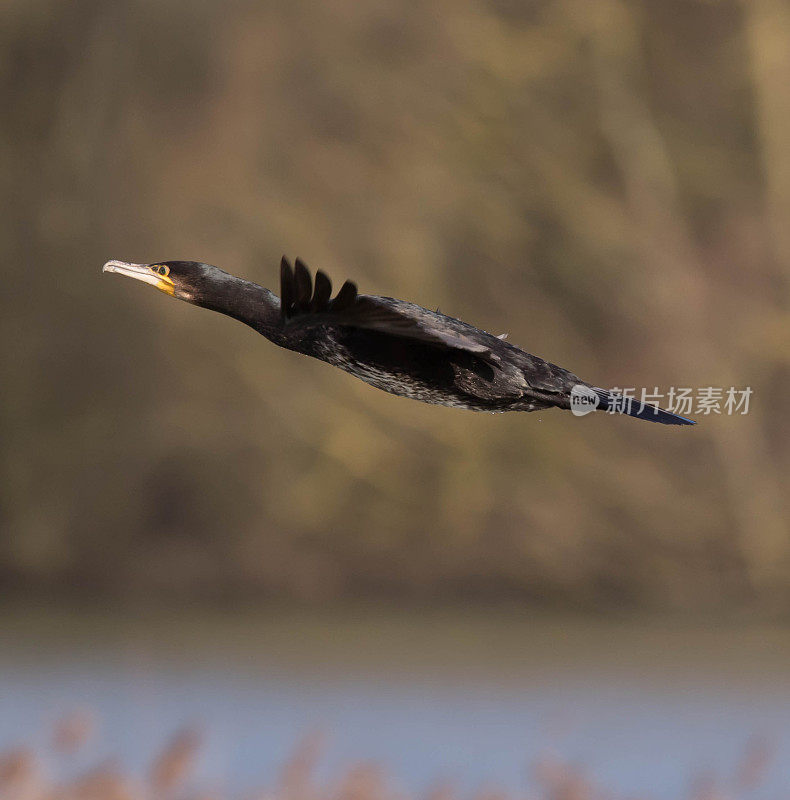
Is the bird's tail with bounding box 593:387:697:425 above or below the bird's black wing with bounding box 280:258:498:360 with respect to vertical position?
above

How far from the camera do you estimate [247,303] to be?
54.4 inches

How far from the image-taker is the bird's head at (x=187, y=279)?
1.40 metres

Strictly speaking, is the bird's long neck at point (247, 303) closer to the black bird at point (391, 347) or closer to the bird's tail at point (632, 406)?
the black bird at point (391, 347)

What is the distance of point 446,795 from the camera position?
3.97 metres

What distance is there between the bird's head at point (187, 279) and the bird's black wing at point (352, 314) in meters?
0.16

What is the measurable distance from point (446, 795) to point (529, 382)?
295 centimetres

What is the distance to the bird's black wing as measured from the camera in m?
1.16

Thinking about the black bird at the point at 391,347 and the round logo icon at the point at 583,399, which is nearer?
the black bird at the point at 391,347

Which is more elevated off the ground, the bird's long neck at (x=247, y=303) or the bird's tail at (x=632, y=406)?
the bird's tail at (x=632, y=406)

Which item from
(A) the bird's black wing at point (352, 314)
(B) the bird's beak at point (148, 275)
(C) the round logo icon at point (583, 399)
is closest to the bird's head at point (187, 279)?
(B) the bird's beak at point (148, 275)

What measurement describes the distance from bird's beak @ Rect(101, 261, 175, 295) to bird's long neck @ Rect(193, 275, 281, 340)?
0.04m

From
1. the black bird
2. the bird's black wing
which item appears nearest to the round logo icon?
the black bird

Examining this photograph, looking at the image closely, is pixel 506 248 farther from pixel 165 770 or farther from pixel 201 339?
pixel 165 770

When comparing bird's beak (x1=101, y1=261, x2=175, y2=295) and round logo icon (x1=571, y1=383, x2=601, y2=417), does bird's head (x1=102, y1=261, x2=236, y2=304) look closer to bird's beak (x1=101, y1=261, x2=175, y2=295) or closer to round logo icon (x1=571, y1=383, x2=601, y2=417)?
bird's beak (x1=101, y1=261, x2=175, y2=295)
